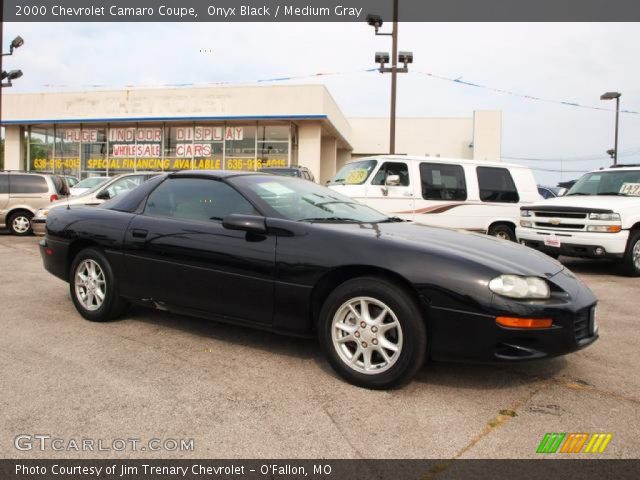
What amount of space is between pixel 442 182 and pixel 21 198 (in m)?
9.83

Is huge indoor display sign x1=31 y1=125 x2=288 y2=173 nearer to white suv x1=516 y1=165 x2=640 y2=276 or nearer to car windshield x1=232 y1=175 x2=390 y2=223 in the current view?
white suv x1=516 y1=165 x2=640 y2=276

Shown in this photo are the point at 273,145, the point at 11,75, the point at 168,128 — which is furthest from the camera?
the point at 168,128

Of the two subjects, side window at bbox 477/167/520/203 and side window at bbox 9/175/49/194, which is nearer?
side window at bbox 477/167/520/203

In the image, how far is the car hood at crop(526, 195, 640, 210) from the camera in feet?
26.0

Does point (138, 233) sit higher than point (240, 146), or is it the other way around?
point (240, 146)

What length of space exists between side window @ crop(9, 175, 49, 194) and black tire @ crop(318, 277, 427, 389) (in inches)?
457

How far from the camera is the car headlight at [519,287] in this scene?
3.05m

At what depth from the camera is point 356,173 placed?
9664 mm

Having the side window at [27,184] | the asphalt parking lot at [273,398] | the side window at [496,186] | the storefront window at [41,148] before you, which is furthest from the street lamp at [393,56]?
the storefront window at [41,148]

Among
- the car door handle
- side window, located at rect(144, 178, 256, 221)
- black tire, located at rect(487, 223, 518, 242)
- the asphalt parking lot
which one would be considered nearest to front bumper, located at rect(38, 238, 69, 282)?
the asphalt parking lot

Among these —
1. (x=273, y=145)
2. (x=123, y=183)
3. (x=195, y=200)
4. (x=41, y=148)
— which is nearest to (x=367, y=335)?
(x=195, y=200)

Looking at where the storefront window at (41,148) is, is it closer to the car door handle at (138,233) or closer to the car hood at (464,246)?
the car door handle at (138,233)

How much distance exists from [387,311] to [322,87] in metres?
19.5

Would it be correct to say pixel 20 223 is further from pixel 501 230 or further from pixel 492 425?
pixel 492 425
